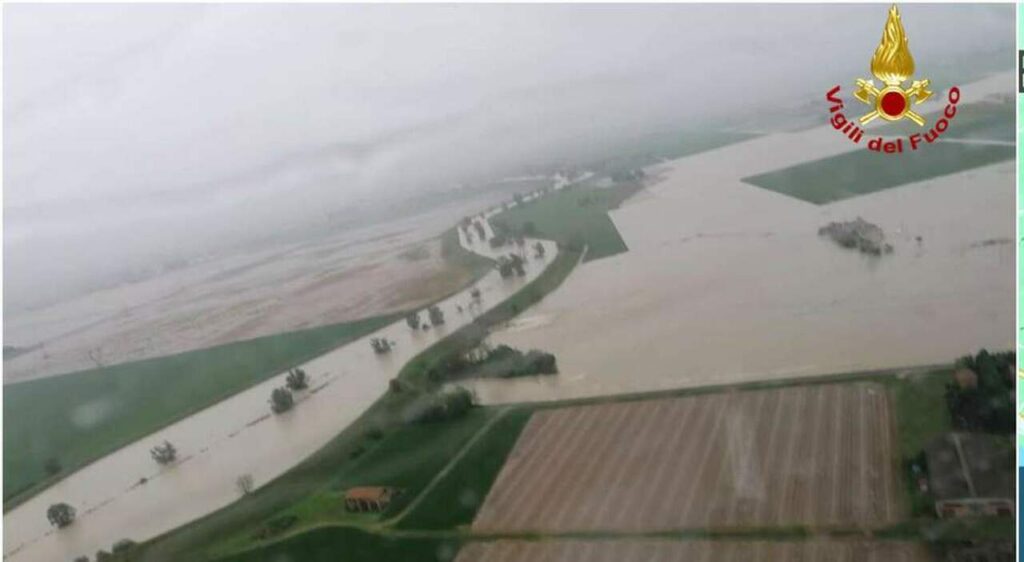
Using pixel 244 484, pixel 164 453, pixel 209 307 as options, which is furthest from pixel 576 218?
pixel 164 453

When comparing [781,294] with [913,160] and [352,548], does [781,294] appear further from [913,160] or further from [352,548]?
[352,548]

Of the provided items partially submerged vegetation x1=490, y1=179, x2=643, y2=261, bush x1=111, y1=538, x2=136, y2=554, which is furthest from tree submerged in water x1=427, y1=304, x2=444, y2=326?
bush x1=111, y1=538, x2=136, y2=554

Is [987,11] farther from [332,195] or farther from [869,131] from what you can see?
[332,195]

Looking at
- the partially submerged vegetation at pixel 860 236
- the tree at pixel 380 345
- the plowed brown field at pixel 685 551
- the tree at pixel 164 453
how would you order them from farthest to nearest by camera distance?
the partially submerged vegetation at pixel 860 236
the tree at pixel 380 345
the tree at pixel 164 453
the plowed brown field at pixel 685 551

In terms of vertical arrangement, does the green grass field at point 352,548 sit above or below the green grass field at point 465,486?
below

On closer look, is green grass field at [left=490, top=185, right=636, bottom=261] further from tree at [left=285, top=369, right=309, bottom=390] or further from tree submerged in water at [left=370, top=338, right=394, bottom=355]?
tree at [left=285, top=369, right=309, bottom=390]

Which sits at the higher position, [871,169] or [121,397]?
[871,169]

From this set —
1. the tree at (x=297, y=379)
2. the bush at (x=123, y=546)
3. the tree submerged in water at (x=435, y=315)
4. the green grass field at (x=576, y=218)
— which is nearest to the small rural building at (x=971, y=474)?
the green grass field at (x=576, y=218)

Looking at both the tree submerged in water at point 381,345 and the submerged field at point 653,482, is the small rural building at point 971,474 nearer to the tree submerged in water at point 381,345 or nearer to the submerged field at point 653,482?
the submerged field at point 653,482
